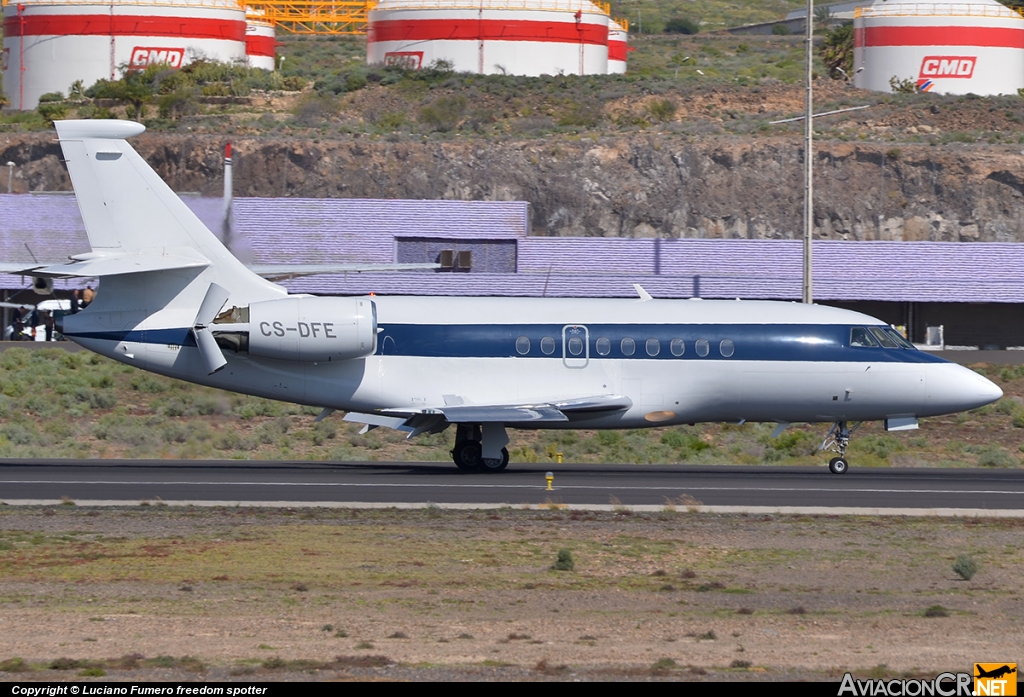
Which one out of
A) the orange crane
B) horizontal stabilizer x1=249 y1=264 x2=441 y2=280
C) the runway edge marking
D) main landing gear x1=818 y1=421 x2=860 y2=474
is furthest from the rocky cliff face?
the runway edge marking

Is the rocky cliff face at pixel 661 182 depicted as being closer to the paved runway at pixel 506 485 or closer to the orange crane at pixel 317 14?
the orange crane at pixel 317 14

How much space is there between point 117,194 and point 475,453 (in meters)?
7.92

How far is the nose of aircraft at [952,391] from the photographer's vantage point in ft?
85.1

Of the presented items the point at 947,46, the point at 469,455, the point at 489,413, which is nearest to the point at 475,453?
the point at 469,455

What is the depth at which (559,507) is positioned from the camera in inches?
808

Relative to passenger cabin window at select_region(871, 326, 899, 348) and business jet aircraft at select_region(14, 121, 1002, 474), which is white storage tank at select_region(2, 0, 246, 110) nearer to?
business jet aircraft at select_region(14, 121, 1002, 474)

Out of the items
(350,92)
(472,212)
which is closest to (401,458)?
(472,212)

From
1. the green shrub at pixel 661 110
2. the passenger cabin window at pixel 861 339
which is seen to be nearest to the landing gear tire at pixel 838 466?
the passenger cabin window at pixel 861 339

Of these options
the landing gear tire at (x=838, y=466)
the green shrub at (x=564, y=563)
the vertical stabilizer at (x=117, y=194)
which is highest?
the vertical stabilizer at (x=117, y=194)

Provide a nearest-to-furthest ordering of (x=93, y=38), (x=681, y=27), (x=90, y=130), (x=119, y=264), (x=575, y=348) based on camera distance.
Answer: (x=119, y=264), (x=90, y=130), (x=575, y=348), (x=93, y=38), (x=681, y=27)

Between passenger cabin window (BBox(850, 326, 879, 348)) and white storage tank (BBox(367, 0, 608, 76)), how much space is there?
56866 mm

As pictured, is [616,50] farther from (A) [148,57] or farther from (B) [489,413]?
(B) [489,413]

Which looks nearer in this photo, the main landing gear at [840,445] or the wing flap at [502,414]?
the wing flap at [502,414]

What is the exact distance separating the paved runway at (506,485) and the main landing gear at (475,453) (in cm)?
26
